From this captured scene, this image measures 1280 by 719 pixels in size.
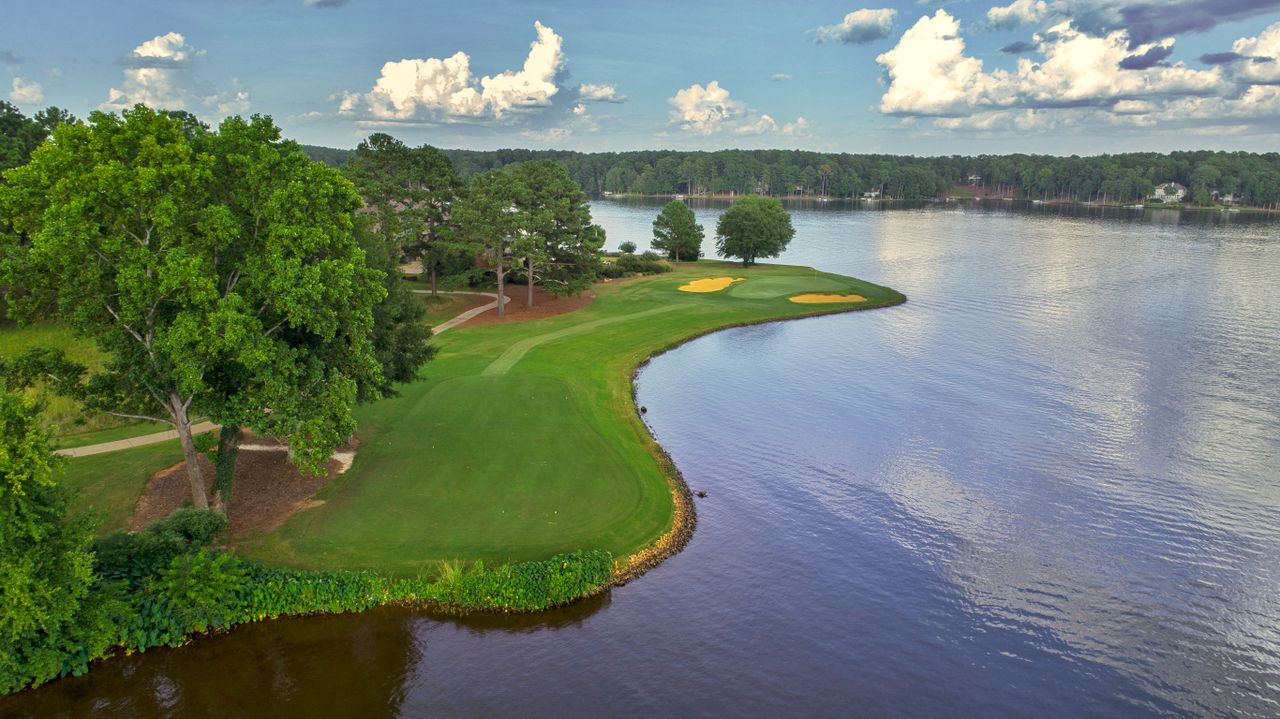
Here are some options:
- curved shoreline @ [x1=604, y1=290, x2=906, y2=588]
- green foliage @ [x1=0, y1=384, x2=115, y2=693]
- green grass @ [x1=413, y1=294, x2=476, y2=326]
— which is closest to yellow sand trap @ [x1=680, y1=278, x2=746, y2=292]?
green grass @ [x1=413, y1=294, x2=476, y2=326]

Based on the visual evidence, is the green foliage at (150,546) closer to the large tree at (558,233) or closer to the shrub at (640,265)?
the large tree at (558,233)

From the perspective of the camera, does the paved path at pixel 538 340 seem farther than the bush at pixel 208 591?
Yes

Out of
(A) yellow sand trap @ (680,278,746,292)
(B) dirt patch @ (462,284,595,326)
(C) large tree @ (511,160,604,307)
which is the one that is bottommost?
(B) dirt patch @ (462,284,595,326)

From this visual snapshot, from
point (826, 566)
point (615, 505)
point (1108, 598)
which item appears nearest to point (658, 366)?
point (615, 505)

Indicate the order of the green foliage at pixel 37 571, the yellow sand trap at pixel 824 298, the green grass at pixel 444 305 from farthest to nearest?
the yellow sand trap at pixel 824 298
the green grass at pixel 444 305
the green foliage at pixel 37 571

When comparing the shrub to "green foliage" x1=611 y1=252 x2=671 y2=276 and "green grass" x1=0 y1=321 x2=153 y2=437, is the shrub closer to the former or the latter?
"green foliage" x1=611 y1=252 x2=671 y2=276

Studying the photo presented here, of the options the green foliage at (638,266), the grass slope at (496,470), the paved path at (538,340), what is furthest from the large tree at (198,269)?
the green foliage at (638,266)

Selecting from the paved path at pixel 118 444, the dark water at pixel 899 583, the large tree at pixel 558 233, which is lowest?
the dark water at pixel 899 583
